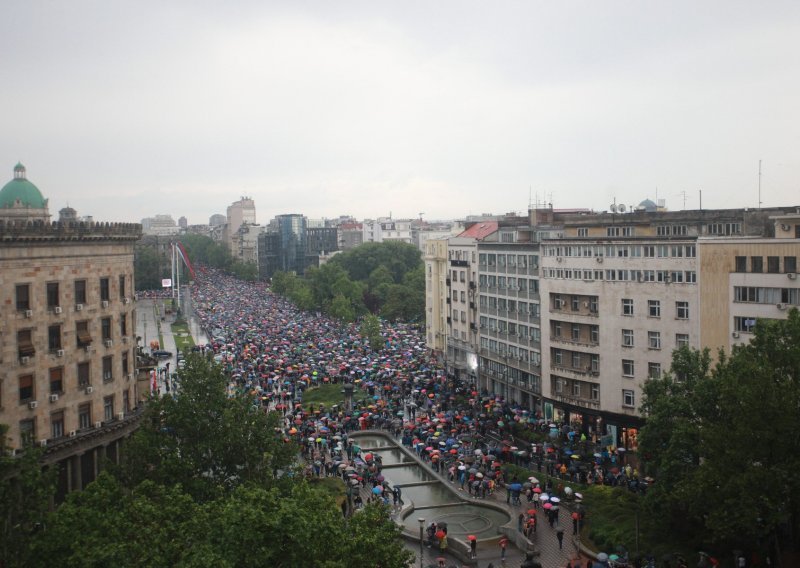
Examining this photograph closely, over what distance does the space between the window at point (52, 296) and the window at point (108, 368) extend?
5.34 metres

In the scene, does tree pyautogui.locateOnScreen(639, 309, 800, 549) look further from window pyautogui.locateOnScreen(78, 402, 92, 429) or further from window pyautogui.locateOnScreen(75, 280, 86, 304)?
window pyautogui.locateOnScreen(75, 280, 86, 304)

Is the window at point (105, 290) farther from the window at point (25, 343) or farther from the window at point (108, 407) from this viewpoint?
the window at point (25, 343)

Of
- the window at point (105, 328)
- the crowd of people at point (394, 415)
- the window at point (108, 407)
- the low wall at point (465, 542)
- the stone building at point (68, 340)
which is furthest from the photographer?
the crowd of people at point (394, 415)

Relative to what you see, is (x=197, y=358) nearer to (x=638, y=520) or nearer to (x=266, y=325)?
(x=638, y=520)

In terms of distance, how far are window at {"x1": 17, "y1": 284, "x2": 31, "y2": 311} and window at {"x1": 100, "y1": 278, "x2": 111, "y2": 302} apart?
5.96 meters

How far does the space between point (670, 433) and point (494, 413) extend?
29559 mm

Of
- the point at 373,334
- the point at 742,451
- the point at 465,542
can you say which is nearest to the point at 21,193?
the point at 373,334

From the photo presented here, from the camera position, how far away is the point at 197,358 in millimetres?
41406

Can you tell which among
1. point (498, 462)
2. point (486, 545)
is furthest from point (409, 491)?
point (486, 545)

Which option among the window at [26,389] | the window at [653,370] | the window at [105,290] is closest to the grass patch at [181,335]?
the window at [105,290]

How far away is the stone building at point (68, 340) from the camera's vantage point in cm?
4191

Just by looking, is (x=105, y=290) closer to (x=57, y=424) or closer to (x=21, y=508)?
(x=57, y=424)

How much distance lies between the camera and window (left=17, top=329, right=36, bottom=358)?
42.3m

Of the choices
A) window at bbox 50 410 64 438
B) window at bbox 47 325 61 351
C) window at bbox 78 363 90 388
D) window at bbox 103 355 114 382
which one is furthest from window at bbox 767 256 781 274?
window at bbox 50 410 64 438
